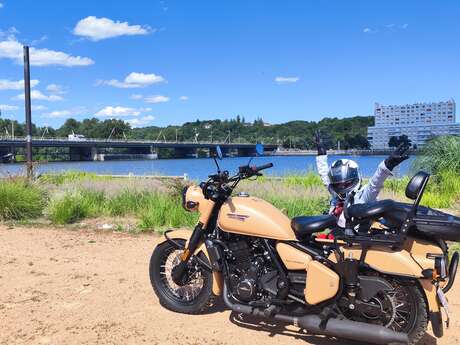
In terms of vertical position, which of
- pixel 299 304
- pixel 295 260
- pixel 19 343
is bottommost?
pixel 19 343

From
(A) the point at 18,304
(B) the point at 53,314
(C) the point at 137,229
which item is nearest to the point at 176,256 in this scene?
(B) the point at 53,314

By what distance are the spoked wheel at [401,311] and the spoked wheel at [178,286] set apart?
1.46 m

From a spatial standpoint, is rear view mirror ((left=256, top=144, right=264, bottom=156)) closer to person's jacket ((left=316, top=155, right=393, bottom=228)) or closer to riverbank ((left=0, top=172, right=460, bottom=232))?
person's jacket ((left=316, top=155, right=393, bottom=228))

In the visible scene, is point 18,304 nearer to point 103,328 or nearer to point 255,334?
point 103,328

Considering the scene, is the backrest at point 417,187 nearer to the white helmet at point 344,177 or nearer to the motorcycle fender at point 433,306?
the motorcycle fender at point 433,306

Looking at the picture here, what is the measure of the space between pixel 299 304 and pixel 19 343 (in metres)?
2.23

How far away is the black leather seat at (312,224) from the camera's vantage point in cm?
385

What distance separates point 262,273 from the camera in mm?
4172

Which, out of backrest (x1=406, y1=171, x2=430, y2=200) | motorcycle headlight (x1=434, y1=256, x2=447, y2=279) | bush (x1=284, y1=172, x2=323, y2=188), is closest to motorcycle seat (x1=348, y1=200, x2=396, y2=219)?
backrest (x1=406, y1=171, x2=430, y2=200)

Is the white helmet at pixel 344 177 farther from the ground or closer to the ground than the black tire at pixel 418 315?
farther from the ground

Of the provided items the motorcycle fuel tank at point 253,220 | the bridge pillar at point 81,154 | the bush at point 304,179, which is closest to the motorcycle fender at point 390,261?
the motorcycle fuel tank at point 253,220

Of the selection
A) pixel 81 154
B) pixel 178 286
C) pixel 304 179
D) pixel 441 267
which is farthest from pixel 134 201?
pixel 81 154

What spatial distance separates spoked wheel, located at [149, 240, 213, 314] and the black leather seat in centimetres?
102

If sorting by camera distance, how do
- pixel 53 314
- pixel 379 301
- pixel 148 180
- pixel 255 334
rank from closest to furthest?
pixel 379 301, pixel 255 334, pixel 53 314, pixel 148 180
